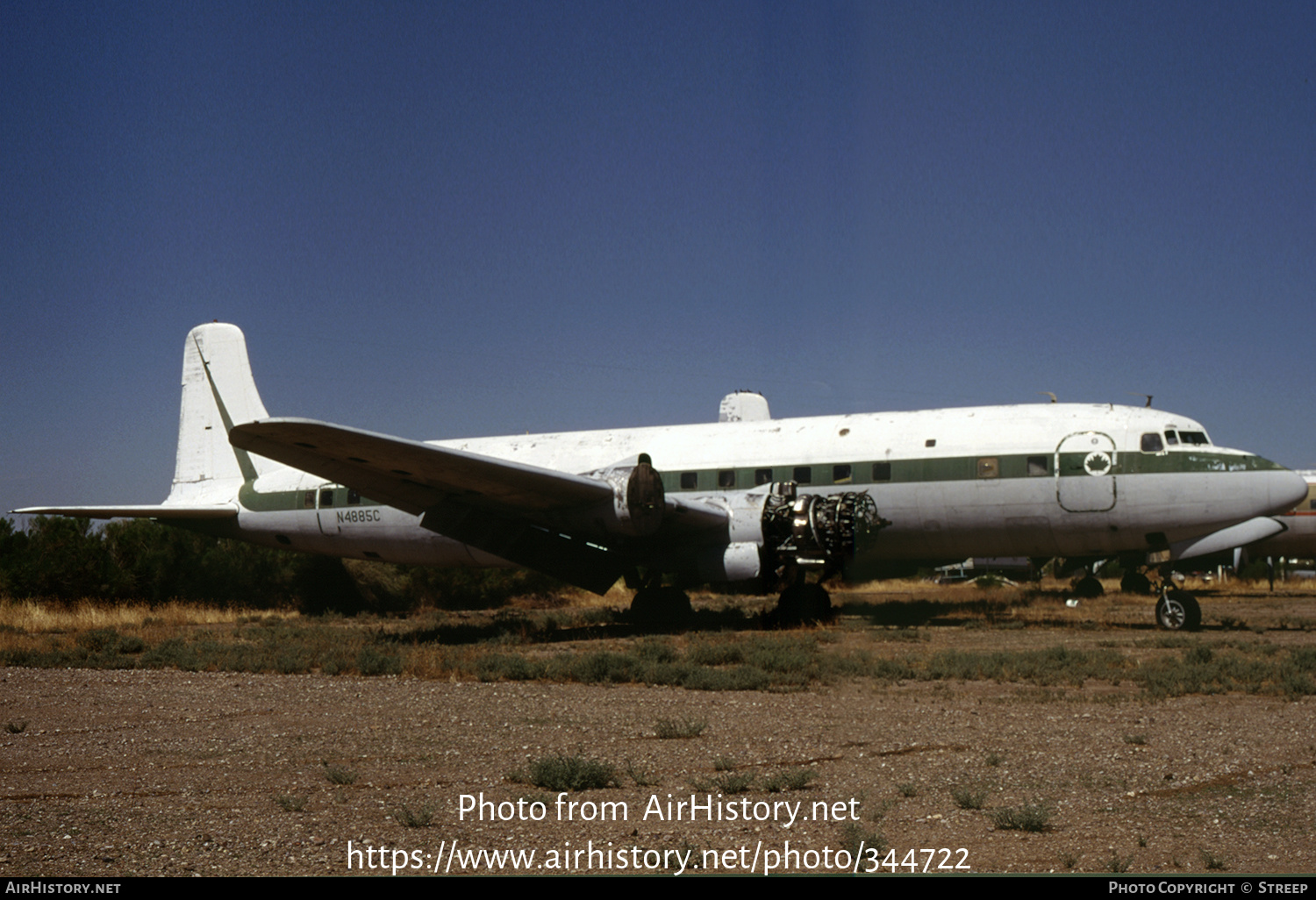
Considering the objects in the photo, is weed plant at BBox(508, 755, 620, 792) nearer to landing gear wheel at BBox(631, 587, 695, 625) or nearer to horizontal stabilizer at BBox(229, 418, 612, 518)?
horizontal stabilizer at BBox(229, 418, 612, 518)

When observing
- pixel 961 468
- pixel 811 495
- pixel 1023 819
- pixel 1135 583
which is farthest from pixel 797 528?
pixel 1135 583

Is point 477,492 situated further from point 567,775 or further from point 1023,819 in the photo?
point 1023,819

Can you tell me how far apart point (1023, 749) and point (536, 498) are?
9936mm

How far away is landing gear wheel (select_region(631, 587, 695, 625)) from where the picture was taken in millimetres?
18453

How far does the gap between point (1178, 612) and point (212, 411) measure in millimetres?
19955

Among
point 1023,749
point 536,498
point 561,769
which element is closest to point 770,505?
point 536,498

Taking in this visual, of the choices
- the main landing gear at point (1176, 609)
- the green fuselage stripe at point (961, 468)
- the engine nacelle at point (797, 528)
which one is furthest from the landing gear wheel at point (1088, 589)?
the engine nacelle at point (797, 528)

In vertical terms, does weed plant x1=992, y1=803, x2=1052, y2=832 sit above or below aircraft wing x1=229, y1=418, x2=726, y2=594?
below

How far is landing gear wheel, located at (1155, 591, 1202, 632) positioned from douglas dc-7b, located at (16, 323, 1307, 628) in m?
0.03

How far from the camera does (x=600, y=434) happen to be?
20.6 meters

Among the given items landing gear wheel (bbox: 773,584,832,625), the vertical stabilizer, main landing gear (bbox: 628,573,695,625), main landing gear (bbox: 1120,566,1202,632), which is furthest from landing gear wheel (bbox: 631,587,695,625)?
the vertical stabilizer

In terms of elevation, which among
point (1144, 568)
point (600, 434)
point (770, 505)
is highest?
point (600, 434)
